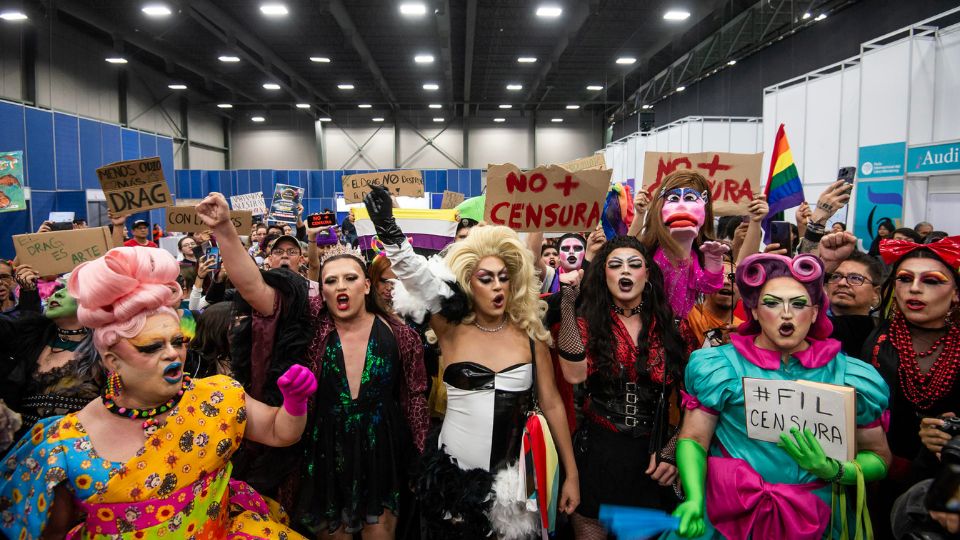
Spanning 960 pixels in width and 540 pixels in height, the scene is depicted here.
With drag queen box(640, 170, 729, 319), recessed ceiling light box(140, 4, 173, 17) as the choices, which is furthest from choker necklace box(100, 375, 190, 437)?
recessed ceiling light box(140, 4, 173, 17)

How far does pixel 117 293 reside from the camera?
1.81 m

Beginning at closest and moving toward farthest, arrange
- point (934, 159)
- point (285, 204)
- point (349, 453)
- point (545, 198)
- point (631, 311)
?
point (349, 453) < point (631, 311) < point (545, 198) < point (934, 159) < point (285, 204)

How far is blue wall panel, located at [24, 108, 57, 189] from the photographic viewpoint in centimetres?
1241

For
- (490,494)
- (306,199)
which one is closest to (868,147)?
(490,494)

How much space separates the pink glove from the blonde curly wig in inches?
33.9

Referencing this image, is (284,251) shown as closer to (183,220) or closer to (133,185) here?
(133,185)

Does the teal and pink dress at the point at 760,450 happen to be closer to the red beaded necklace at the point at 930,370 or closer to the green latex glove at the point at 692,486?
the green latex glove at the point at 692,486

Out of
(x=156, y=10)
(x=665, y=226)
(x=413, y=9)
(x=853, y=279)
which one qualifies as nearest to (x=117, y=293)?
(x=665, y=226)

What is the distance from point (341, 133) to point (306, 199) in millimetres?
6288

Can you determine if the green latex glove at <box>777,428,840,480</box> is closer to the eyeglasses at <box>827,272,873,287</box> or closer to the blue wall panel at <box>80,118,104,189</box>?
the eyeglasses at <box>827,272,873,287</box>

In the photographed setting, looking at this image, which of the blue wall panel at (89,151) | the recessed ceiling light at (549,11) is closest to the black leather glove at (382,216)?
the recessed ceiling light at (549,11)

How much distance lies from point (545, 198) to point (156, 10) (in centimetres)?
1255

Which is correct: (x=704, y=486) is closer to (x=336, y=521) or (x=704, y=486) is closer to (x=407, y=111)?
(x=336, y=521)

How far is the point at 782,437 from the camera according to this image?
2.08 m
